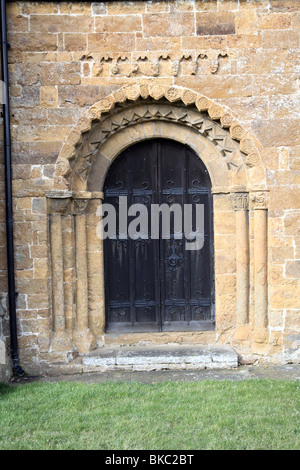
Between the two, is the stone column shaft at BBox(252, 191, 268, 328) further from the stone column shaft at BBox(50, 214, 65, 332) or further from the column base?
the stone column shaft at BBox(50, 214, 65, 332)

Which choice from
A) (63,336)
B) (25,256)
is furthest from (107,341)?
(25,256)

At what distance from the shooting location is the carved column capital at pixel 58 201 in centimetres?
592

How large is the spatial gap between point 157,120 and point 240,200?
→ 1.54 meters

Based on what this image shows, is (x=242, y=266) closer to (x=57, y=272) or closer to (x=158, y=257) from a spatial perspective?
(x=158, y=257)

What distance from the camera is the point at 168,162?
6.42m

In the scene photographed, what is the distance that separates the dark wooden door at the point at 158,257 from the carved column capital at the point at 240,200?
408 mm

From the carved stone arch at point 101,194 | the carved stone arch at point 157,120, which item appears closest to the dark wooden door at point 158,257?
the carved stone arch at point 101,194

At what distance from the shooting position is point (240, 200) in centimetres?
613

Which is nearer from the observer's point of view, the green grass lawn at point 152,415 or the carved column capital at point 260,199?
the green grass lawn at point 152,415

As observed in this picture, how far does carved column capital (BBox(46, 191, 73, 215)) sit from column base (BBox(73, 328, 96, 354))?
1.59 m

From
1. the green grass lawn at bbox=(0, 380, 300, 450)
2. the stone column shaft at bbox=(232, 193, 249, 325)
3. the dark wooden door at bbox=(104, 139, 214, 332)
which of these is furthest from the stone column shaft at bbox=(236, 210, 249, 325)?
the green grass lawn at bbox=(0, 380, 300, 450)

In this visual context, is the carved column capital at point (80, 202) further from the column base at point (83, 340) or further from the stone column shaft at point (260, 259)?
the stone column shaft at point (260, 259)
